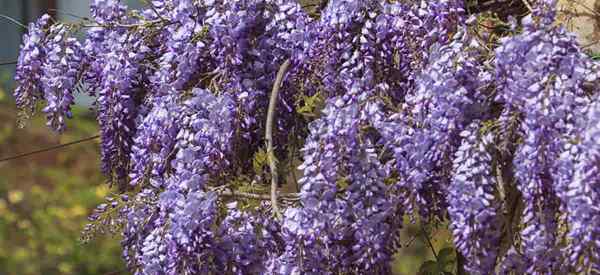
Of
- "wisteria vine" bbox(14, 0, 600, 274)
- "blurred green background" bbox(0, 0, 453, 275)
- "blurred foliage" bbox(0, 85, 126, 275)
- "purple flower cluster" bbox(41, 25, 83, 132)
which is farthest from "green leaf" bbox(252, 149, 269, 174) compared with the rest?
"blurred foliage" bbox(0, 85, 126, 275)

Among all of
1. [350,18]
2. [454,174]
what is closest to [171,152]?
[350,18]

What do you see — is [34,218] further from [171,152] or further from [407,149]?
[407,149]

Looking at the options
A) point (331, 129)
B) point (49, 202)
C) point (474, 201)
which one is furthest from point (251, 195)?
point (49, 202)

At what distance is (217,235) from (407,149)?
17.4 inches

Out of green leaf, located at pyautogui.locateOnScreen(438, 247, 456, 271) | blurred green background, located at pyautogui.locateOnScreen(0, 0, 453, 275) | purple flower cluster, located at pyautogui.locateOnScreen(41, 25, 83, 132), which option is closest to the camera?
→ purple flower cluster, located at pyautogui.locateOnScreen(41, 25, 83, 132)

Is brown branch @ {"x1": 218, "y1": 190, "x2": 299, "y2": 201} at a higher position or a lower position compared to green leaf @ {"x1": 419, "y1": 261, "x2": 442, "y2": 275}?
higher

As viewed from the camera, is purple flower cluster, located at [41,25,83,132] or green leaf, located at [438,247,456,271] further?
green leaf, located at [438,247,456,271]

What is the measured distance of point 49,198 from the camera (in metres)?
5.82

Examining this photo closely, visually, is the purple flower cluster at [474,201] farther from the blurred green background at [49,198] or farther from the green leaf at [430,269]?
the blurred green background at [49,198]

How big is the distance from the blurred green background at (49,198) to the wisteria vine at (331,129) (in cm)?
267

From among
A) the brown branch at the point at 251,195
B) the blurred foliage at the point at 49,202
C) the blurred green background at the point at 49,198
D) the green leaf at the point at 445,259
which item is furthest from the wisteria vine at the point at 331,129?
the blurred foliage at the point at 49,202

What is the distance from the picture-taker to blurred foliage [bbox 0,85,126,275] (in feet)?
17.8

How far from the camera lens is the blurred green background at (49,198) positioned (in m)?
5.40

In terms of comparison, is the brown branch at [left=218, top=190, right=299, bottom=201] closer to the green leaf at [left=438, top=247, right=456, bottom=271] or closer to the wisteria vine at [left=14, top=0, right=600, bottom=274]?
the wisteria vine at [left=14, top=0, right=600, bottom=274]
